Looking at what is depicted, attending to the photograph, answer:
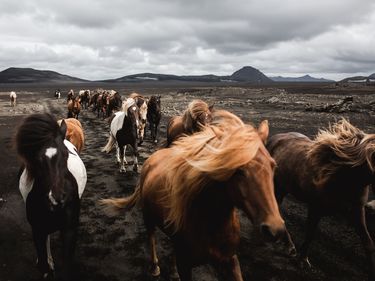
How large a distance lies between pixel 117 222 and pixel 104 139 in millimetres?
8588

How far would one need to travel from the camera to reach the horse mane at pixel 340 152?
3959 millimetres

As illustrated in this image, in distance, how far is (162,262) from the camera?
475 cm

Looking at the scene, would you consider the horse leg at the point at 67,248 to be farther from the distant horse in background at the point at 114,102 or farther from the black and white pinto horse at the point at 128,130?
the distant horse in background at the point at 114,102

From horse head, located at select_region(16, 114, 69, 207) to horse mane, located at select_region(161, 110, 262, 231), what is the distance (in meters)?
1.27

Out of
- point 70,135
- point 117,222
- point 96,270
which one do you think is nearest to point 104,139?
point 70,135

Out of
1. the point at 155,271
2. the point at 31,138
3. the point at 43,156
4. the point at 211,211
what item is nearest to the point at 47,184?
the point at 43,156

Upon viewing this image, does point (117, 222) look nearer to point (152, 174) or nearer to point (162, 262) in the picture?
point (162, 262)

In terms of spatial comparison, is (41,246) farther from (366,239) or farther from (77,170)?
(366,239)

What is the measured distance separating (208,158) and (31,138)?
2.13m

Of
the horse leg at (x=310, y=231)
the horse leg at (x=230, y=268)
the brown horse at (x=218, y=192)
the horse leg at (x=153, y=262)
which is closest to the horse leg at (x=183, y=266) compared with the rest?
the brown horse at (x=218, y=192)

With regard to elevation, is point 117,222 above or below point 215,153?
below

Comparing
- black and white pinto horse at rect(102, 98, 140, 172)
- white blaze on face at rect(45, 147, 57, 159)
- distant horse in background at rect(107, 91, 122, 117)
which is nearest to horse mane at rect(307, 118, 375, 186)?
white blaze on face at rect(45, 147, 57, 159)

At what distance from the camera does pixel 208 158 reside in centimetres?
232

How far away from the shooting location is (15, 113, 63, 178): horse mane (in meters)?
3.51
